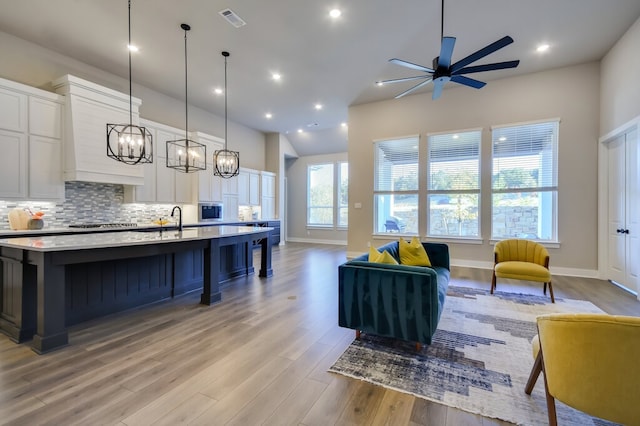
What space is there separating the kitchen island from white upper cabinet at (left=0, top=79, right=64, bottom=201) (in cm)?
183

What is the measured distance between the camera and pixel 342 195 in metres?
10.1

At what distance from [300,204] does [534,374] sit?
932cm

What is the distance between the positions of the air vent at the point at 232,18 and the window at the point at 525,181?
5053mm

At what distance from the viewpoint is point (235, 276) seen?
4.98m

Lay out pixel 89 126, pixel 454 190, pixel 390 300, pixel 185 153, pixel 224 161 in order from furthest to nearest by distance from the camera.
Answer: pixel 454 190 < pixel 224 161 < pixel 89 126 < pixel 185 153 < pixel 390 300

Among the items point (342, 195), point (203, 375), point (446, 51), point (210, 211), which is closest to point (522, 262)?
point (446, 51)

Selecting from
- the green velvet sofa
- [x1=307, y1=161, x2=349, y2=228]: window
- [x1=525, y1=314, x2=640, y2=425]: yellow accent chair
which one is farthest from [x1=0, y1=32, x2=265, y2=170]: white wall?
[x1=525, y1=314, x2=640, y2=425]: yellow accent chair

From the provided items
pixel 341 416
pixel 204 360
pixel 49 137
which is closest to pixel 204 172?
pixel 49 137

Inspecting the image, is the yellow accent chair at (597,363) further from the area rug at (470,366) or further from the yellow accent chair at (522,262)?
the yellow accent chair at (522,262)

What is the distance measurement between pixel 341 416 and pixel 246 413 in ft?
1.82

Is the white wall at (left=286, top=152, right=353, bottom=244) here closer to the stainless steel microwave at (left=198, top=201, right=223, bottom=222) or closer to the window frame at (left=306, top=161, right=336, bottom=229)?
the window frame at (left=306, top=161, right=336, bottom=229)

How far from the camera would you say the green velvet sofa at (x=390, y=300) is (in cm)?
231

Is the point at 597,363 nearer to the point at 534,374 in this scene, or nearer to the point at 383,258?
the point at 534,374

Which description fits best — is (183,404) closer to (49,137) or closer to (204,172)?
(49,137)
